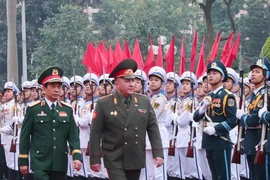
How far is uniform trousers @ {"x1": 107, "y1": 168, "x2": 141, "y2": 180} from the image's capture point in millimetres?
10617

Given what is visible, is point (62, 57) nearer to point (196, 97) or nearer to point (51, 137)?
point (196, 97)

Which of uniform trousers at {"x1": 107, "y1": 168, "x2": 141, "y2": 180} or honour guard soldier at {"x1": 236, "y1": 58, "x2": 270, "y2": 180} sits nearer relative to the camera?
uniform trousers at {"x1": 107, "y1": 168, "x2": 141, "y2": 180}

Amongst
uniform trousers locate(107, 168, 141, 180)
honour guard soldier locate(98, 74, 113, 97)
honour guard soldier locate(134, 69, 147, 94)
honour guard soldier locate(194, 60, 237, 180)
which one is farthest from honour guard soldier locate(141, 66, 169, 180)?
uniform trousers locate(107, 168, 141, 180)

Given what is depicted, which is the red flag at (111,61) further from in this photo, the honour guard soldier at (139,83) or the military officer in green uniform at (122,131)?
the military officer in green uniform at (122,131)

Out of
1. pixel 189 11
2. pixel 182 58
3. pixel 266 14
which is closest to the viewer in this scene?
pixel 182 58

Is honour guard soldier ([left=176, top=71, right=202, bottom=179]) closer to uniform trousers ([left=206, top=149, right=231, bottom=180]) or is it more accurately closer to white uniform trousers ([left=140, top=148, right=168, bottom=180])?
white uniform trousers ([left=140, top=148, right=168, bottom=180])

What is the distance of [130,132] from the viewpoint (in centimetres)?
1073

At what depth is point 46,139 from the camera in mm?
11273

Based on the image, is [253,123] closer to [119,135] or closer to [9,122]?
[119,135]

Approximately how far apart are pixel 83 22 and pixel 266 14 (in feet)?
54.3

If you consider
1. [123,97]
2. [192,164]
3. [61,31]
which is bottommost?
[192,164]

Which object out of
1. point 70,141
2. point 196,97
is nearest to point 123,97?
point 70,141

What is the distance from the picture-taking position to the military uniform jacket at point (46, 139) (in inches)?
442

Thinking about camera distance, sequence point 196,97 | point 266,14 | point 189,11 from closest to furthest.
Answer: point 196,97, point 266,14, point 189,11
